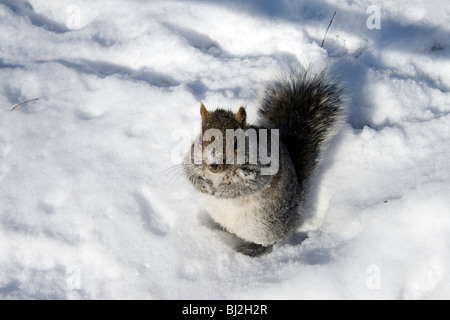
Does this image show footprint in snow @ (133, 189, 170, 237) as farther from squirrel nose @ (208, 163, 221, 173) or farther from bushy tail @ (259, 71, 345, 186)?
bushy tail @ (259, 71, 345, 186)

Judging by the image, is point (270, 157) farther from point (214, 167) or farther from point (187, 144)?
point (187, 144)

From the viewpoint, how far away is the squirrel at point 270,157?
1.86 metres

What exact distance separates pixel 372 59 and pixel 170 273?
2050 mm

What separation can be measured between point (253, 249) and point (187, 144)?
0.76 meters

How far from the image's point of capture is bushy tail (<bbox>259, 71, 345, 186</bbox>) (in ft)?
7.96

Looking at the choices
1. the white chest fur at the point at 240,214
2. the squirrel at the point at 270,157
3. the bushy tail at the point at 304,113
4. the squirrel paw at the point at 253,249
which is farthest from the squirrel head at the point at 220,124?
the squirrel paw at the point at 253,249

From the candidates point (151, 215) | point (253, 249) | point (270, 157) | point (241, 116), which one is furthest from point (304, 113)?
point (151, 215)

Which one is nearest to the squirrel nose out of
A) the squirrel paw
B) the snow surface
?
the snow surface

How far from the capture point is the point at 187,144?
8.59ft

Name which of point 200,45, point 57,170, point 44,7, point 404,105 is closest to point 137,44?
point 200,45

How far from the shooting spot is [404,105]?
268 cm

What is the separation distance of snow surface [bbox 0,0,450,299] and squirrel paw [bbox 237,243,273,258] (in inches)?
3.0
